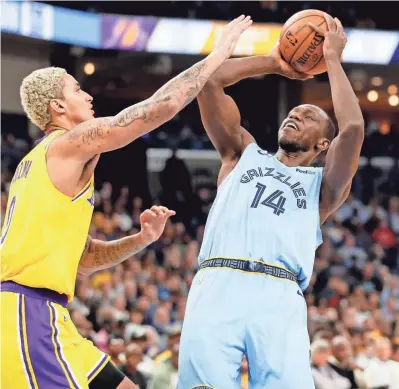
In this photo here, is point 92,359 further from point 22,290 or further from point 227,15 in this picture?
point 227,15

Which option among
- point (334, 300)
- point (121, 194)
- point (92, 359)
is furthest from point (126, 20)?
point (92, 359)

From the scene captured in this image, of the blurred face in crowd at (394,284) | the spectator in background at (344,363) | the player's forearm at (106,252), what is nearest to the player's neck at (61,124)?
the player's forearm at (106,252)

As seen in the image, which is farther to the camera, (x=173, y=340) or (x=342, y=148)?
(x=173, y=340)

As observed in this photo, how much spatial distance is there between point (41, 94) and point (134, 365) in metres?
4.79

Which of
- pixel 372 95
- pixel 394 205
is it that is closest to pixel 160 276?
pixel 394 205

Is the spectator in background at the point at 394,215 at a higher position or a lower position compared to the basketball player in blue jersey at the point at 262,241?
lower

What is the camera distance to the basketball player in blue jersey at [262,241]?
403cm

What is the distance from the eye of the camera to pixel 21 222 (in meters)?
3.83

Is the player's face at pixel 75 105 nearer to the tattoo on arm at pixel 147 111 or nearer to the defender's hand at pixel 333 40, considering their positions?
the tattoo on arm at pixel 147 111

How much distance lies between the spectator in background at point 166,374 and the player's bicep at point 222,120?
3.90 meters

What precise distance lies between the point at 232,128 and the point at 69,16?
454 inches

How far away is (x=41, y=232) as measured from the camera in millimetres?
3805

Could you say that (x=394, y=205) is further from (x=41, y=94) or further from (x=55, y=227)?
(x=55, y=227)

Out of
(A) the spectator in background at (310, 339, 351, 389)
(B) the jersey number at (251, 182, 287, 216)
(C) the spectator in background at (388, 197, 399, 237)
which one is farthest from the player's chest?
(C) the spectator in background at (388, 197, 399, 237)
